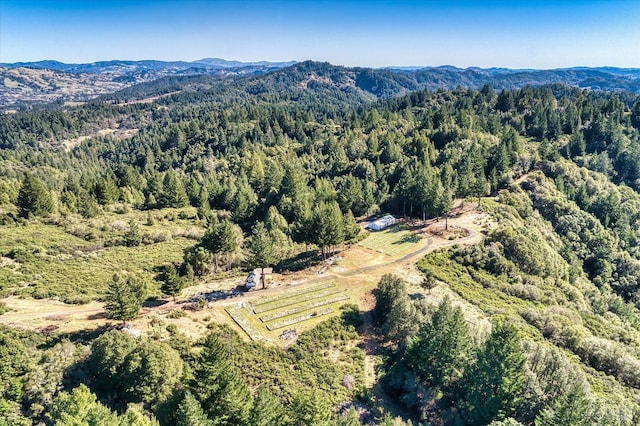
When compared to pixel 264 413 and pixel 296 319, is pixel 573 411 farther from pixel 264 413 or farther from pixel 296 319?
pixel 296 319

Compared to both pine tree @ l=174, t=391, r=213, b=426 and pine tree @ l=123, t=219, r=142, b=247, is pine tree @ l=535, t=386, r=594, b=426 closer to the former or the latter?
pine tree @ l=174, t=391, r=213, b=426

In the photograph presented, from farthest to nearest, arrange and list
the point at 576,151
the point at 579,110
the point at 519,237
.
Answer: the point at 579,110 → the point at 576,151 → the point at 519,237

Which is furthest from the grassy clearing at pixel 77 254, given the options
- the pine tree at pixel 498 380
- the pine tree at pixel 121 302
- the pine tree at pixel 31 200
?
the pine tree at pixel 498 380

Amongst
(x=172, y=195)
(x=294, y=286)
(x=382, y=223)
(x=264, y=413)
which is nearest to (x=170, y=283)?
(x=294, y=286)

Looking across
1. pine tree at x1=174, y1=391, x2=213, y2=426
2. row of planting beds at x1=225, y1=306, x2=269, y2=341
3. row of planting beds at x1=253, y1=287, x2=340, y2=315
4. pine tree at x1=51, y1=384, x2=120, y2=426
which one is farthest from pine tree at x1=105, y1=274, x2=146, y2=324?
pine tree at x1=174, y1=391, x2=213, y2=426

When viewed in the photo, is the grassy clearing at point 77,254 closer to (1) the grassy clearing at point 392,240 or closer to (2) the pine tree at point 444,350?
(1) the grassy clearing at point 392,240

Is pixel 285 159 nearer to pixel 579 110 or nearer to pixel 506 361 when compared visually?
pixel 579 110

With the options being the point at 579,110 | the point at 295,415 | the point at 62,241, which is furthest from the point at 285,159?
the point at 295,415
